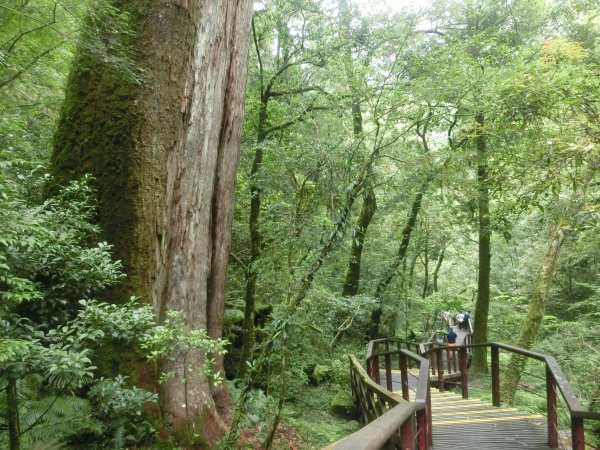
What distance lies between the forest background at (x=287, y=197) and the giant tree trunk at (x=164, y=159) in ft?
0.17

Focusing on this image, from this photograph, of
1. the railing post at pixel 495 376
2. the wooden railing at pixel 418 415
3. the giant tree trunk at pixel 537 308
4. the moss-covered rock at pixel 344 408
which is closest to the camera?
the wooden railing at pixel 418 415

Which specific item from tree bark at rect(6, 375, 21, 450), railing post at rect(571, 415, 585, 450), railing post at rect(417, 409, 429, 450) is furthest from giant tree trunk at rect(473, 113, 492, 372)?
tree bark at rect(6, 375, 21, 450)

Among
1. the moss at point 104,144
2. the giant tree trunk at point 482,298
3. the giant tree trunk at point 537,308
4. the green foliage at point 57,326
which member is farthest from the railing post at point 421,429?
the giant tree trunk at point 482,298

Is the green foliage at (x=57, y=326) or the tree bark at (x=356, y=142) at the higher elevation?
the tree bark at (x=356, y=142)

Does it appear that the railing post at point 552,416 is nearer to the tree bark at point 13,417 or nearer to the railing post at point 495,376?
the railing post at point 495,376

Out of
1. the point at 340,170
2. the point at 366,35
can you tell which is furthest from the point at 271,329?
the point at 366,35

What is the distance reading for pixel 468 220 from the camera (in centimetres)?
1326

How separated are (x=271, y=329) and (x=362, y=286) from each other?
11.8m

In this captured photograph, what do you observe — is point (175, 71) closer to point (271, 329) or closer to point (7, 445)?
point (271, 329)

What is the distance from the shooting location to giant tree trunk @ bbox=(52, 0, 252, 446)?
446 cm

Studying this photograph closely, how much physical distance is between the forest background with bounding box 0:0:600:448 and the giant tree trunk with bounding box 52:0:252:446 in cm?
5

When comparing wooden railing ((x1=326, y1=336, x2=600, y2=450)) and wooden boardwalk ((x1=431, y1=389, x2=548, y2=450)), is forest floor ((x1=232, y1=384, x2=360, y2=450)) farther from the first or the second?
wooden boardwalk ((x1=431, y1=389, x2=548, y2=450))

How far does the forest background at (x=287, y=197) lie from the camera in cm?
316

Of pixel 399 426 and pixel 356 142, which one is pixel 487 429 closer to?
pixel 399 426
